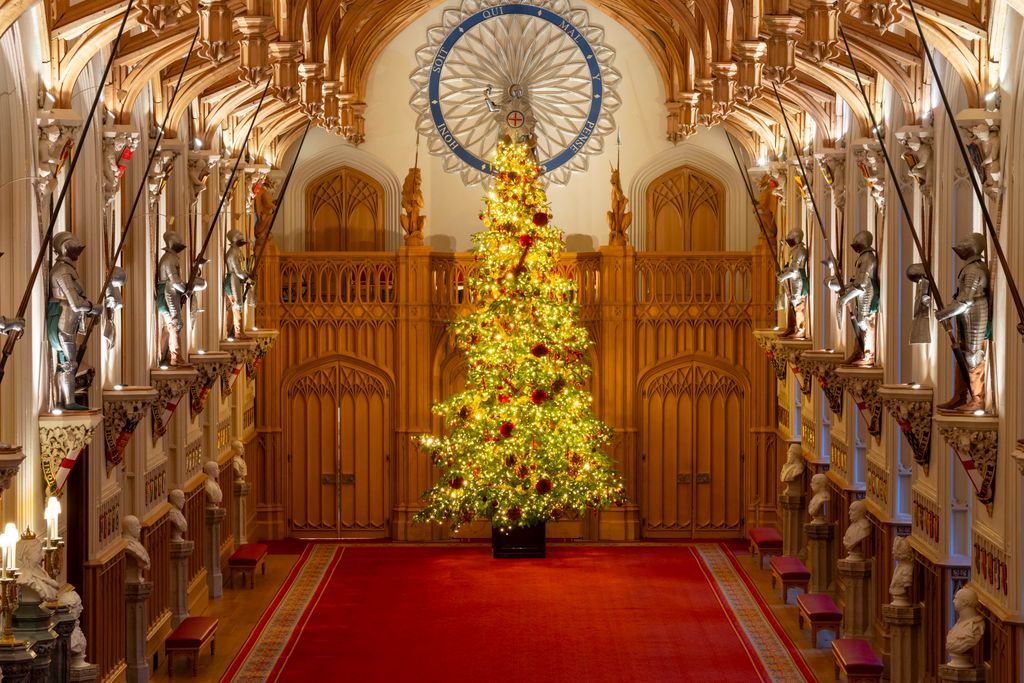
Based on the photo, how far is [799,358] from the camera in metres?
16.7

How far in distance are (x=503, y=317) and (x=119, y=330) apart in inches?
255

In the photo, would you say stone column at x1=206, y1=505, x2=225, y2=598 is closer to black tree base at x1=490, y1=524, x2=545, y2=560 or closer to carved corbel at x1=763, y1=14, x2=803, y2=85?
black tree base at x1=490, y1=524, x2=545, y2=560

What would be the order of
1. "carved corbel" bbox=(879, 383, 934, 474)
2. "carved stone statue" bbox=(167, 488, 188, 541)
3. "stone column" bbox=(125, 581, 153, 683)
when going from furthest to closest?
"carved stone statue" bbox=(167, 488, 188, 541)
"stone column" bbox=(125, 581, 153, 683)
"carved corbel" bbox=(879, 383, 934, 474)

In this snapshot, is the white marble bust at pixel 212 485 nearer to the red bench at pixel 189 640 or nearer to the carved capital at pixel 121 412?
the red bench at pixel 189 640

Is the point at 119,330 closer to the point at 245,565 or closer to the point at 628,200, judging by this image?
the point at 245,565

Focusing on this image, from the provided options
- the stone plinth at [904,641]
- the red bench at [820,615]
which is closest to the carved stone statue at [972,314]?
the stone plinth at [904,641]

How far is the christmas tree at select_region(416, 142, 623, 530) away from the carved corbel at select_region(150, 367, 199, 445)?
17.7 feet

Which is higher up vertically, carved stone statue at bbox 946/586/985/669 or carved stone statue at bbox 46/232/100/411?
carved stone statue at bbox 46/232/100/411

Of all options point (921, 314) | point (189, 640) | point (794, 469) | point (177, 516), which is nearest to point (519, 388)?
point (794, 469)

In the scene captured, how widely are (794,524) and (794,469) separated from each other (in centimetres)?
66

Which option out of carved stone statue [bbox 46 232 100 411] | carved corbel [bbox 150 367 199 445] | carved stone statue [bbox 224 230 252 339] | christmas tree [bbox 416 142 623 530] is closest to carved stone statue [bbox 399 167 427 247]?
christmas tree [bbox 416 142 623 530]

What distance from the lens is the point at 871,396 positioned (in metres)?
14.0

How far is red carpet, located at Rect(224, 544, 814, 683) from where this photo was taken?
1394cm

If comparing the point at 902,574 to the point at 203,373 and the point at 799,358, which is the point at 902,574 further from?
the point at 203,373
